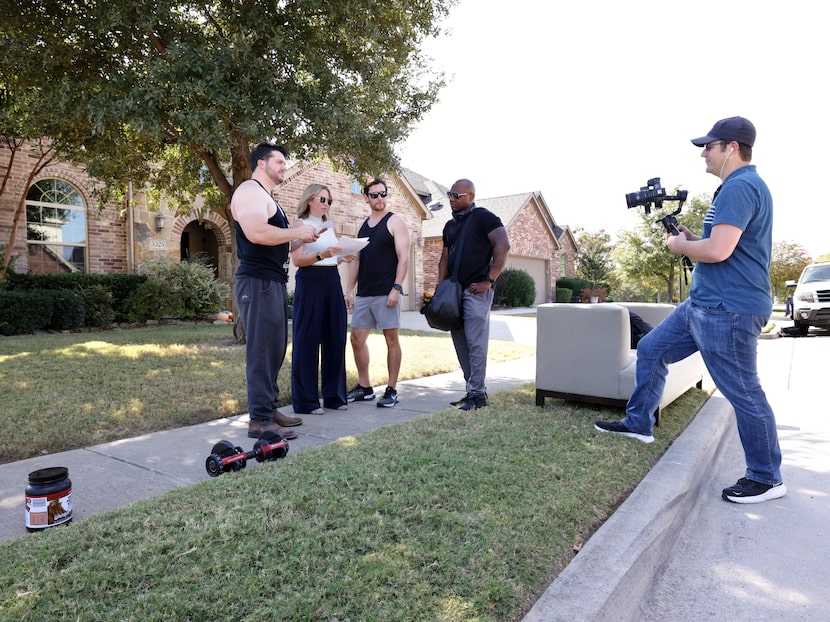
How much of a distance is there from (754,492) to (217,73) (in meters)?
6.45

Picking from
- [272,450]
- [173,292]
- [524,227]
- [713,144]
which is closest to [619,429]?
[713,144]

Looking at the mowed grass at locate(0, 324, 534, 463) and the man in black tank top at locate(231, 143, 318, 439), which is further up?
the man in black tank top at locate(231, 143, 318, 439)

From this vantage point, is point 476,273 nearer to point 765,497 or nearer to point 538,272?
point 765,497

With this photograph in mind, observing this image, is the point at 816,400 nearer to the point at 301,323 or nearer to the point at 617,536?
the point at 617,536

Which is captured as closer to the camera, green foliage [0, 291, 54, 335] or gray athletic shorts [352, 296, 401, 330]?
gray athletic shorts [352, 296, 401, 330]

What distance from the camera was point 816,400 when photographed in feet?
19.0

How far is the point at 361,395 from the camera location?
5.16 m

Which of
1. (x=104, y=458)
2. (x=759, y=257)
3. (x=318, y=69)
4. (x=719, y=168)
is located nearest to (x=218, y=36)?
(x=318, y=69)

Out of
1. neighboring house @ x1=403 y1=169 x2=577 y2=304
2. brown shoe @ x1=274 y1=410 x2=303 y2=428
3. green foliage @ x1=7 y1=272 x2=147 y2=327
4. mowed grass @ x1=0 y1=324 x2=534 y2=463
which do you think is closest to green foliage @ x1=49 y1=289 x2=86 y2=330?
green foliage @ x1=7 y1=272 x2=147 y2=327

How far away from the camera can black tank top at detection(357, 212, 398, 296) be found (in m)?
4.81

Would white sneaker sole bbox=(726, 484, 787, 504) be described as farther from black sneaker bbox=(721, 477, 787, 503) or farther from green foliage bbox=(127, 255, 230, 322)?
green foliage bbox=(127, 255, 230, 322)

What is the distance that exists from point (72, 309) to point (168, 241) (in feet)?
12.2

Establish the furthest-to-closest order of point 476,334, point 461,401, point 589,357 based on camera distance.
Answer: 1. point 461,401
2. point 476,334
3. point 589,357

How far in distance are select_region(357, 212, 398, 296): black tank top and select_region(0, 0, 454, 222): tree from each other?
2521 millimetres
